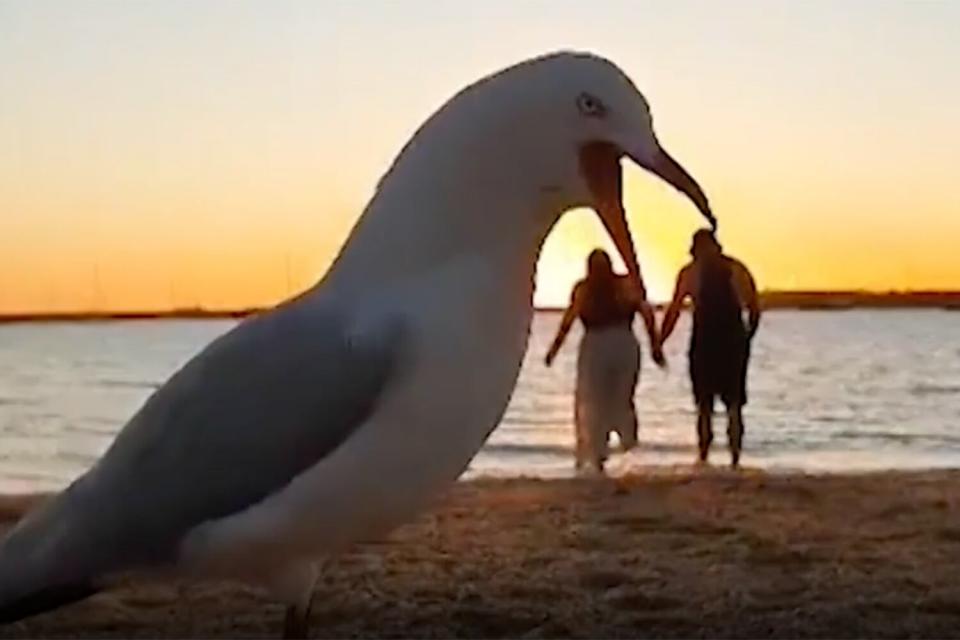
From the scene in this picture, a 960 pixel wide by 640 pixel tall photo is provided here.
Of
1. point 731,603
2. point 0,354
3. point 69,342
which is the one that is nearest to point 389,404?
point 731,603

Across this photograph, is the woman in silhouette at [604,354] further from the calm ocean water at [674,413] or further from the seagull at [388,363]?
the seagull at [388,363]

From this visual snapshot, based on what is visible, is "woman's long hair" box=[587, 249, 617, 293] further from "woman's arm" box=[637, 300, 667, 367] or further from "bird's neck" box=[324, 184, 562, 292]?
"bird's neck" box=[324, 184, 562, 292]

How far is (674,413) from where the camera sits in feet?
66.3

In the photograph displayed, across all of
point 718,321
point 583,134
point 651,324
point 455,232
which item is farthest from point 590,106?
point 718,321

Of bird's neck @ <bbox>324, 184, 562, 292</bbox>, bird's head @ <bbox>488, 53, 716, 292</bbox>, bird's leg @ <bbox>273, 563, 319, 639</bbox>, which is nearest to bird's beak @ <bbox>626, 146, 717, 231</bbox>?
bird's head @ <bbox>488, 53, 716, 292</bbox>

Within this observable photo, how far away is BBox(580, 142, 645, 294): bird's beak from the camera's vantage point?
284 cm

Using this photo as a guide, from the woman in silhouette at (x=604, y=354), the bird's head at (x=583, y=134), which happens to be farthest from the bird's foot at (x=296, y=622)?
the woman in silhouette at (x=604, y=354)

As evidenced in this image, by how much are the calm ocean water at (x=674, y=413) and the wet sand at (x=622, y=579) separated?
0.74 metres

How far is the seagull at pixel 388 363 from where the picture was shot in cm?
286

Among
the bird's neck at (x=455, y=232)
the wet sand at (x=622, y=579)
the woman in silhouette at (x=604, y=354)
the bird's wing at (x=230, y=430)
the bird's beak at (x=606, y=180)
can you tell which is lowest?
the wet sand at (x=622, y=579)

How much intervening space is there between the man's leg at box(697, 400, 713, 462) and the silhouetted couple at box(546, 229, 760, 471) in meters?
0.02

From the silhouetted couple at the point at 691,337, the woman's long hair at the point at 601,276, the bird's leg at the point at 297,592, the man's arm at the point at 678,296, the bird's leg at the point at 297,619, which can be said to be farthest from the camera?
the silhouetted couple at the point at 691,337

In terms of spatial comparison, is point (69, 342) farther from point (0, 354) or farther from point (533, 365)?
point (533, 365)

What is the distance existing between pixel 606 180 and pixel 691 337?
7.87 metres
